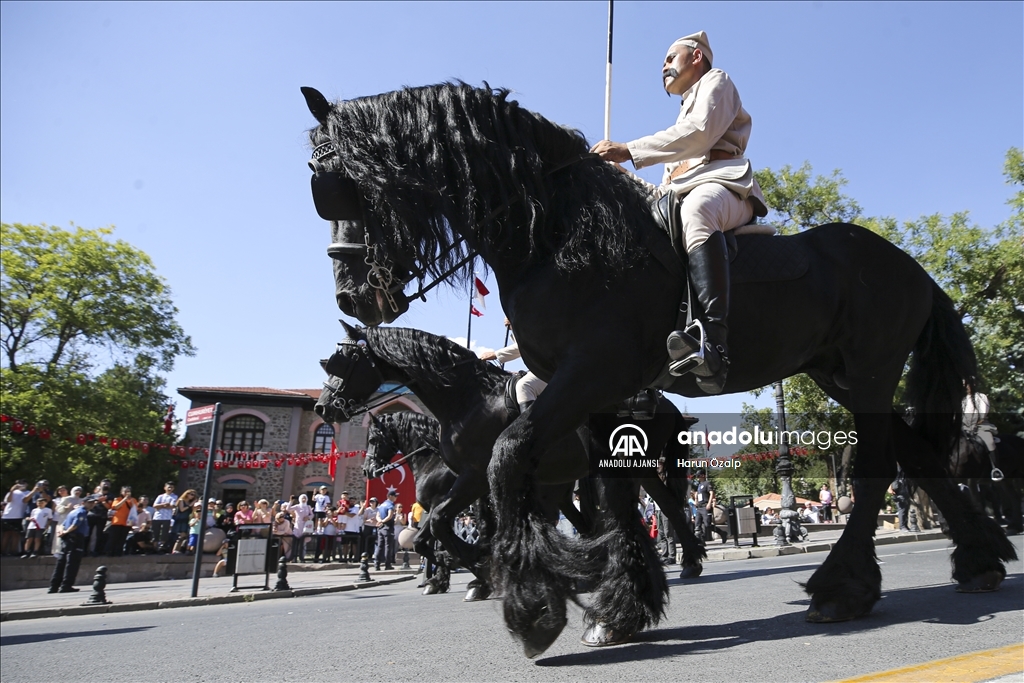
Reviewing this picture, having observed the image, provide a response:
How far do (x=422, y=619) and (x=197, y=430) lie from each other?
5313 cm

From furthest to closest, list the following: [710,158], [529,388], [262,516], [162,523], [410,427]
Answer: [162,523] → [262,516] → [410,427] → [529,388] → [710,158]

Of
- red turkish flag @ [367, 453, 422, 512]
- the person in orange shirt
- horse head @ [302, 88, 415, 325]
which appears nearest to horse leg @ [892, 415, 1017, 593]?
horse head @ [302, 88, 415, 325]

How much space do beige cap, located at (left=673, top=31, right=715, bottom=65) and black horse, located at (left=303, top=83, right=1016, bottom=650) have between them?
909 mm

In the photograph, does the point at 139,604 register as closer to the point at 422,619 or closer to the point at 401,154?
the point at 422,619

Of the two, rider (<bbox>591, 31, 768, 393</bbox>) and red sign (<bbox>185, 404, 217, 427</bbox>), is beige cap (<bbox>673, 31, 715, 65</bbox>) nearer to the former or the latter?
rider (<bbox>591, 31, 768, 393</bbox>)

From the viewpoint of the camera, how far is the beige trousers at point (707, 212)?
11.6 ft

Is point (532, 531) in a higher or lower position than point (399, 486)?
lower

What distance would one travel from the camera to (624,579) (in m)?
4.02

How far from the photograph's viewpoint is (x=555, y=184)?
12.3 ft

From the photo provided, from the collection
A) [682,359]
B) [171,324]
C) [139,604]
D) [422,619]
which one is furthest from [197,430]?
[682,359]

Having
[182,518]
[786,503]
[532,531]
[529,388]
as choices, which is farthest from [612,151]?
[182,518]

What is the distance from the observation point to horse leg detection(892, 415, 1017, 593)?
461 centimetres

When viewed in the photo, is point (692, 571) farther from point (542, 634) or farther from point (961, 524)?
point (542, 634)

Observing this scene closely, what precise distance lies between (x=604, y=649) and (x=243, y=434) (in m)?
50.2
